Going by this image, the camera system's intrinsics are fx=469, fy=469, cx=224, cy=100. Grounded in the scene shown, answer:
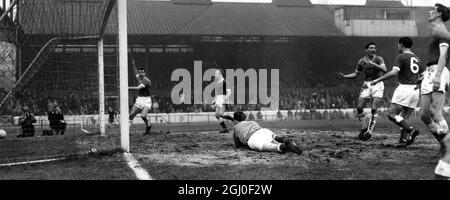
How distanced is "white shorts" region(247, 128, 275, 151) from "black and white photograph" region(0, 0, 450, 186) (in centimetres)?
2

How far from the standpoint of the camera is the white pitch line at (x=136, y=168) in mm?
5624

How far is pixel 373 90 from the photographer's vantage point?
36.6ft

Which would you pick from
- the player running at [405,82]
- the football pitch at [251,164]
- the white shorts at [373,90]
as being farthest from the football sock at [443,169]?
the white shorts at [373,90]

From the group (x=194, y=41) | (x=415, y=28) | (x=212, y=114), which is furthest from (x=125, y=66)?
(x=415, y=28)

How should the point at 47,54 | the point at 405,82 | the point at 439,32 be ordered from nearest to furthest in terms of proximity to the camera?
the point at 439,32
the point at 405,82
the point at 47,54

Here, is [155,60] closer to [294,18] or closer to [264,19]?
[264,19]

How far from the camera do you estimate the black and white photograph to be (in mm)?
6457

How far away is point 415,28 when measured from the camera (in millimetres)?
38750

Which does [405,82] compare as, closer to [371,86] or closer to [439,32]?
[371,86]

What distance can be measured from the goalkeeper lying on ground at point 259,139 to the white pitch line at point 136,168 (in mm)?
2095

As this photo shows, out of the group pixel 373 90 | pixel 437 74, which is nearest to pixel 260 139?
pixel 437 74

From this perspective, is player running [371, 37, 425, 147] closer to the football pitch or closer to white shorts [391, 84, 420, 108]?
white shorts [391, 84, 420, 108]

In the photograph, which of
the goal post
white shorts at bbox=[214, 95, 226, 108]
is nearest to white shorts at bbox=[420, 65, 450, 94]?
the goal post

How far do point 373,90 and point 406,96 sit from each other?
1.87 m
